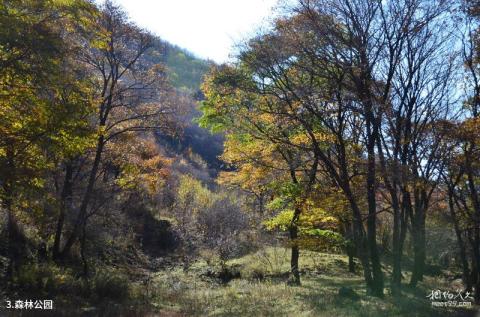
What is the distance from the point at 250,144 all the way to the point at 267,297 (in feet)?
22.4

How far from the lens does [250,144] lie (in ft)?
64.3

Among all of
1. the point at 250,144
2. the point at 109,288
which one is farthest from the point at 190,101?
the point at 109,288

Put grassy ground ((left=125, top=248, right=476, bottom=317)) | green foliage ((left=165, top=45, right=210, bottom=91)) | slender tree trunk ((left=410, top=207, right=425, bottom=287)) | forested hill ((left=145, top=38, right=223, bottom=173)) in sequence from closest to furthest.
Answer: grassy ground ((left=125, top=248, right=476, bottom=317)) → slender tree trunk ((left=410, top=207, right=425, bottom=287)) → forested hill ((left=145, top=38, right=223, bottom=173)) → green foliage ((left=165, top=45, right=210, bottom=91))

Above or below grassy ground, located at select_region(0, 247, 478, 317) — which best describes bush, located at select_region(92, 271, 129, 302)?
above

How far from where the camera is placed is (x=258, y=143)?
1914 centimetres

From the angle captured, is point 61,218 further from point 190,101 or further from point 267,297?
point 190,101

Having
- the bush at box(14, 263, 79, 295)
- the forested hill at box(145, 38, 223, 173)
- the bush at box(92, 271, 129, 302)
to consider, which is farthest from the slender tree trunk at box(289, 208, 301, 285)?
the bush at box(14, 263, 79, 295)

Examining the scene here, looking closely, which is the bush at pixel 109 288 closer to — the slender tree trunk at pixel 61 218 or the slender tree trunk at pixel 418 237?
the slender tree trunk at pixel 61 218

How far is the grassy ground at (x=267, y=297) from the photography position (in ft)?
42.3

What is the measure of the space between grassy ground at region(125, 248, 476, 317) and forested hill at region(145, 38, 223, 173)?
611 cm

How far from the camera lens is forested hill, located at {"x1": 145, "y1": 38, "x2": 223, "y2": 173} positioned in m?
19.8

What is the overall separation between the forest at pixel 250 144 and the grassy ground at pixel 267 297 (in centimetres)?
10

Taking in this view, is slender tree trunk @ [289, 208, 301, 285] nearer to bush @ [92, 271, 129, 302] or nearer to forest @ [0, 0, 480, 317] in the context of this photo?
forest @ [0, 0, 480, 317]

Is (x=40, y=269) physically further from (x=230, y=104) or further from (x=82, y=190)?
(x=230, y=104)
